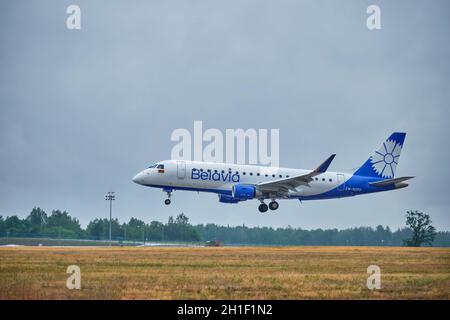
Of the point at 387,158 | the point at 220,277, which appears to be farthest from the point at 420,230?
the point at 220,277

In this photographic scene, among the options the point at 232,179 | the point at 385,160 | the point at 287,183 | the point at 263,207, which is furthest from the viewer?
the point at 385,160

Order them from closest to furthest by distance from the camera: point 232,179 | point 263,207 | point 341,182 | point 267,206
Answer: point 232,179, point 263,207, point 267,206, point 341,182

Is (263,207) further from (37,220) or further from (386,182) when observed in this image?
(37,220)

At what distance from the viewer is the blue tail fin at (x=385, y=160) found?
251ft

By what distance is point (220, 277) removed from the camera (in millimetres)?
32188

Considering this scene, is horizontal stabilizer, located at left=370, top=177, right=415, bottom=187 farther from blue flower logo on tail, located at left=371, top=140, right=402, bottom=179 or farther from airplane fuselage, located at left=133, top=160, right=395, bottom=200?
blue flower logo on tail, located at left=371, top=140, right=402, bottom=179

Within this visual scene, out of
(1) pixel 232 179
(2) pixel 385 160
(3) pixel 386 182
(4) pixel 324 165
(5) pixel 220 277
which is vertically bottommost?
(5) pixel 220 277

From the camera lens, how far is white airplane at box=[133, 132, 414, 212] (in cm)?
6700

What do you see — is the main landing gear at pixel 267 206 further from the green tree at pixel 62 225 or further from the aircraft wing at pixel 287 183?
the green tree at pixel 62 225

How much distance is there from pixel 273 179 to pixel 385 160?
13222mm

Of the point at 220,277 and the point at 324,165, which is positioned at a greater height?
the point at 324,165

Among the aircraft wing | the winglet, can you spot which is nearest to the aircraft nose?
the aircraft wing

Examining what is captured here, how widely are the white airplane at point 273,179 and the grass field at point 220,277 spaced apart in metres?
21.6
